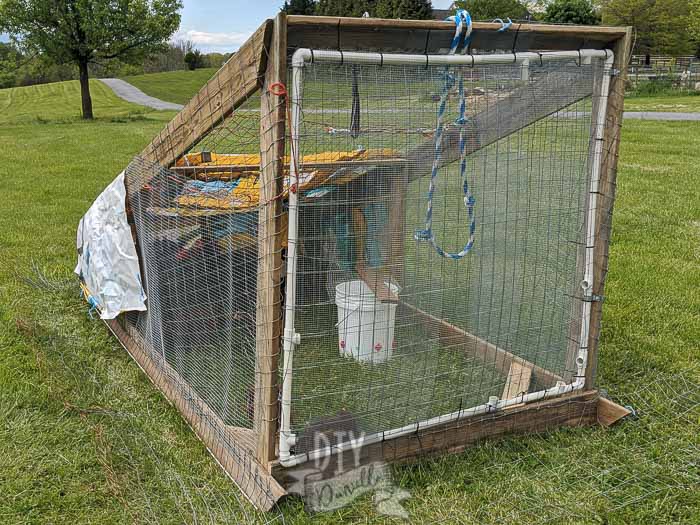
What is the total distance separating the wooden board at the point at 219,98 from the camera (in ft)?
7.05

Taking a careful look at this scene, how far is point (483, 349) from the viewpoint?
10.5 ft

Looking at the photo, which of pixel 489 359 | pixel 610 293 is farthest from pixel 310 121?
pixel 610 293

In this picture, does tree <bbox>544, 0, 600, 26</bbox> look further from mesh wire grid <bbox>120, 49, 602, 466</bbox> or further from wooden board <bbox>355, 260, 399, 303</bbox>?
wooden board <bbox>355, 260, 399, 303</bbox>

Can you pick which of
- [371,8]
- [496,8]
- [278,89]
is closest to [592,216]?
[278,89]

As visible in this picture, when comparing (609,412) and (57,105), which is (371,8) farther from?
(609,412)

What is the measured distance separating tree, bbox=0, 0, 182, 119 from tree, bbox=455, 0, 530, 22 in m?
32.5

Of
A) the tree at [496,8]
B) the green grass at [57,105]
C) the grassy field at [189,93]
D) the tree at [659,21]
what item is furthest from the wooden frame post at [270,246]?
the tree at [496,8]

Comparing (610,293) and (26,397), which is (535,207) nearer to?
(610,293)

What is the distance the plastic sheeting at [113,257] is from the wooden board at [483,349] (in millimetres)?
1489

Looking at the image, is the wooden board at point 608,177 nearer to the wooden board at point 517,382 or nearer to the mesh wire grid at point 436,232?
the mesh wire grid at point 436,232

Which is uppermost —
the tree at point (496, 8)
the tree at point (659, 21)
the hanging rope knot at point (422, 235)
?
the tree at point (496, 8)

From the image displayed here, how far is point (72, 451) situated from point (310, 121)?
1.72 meters

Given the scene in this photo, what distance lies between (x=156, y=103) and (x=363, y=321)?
27.3 meters

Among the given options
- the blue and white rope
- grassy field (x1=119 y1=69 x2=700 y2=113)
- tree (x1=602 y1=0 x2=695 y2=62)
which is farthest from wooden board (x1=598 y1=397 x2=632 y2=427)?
tree (x1=602 y1=0 x2=695 y2=62)
